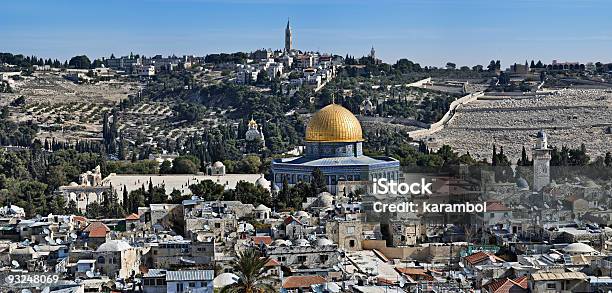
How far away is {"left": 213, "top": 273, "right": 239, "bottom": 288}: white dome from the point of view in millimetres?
16188

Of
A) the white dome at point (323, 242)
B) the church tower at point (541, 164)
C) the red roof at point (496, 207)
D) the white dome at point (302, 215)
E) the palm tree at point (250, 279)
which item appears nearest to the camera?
the palm tree at point (250, 279)

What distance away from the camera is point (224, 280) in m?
16.4

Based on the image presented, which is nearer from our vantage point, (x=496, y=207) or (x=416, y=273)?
(x=416, y=273)

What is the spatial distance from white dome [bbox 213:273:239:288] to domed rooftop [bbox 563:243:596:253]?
556 centimetres

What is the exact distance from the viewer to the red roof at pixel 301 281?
656 inches

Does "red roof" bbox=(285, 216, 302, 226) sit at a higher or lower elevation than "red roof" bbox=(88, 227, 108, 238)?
lower

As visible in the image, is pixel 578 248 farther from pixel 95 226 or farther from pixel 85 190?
pixel 85 190

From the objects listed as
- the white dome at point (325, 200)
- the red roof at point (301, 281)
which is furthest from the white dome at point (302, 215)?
the red roof at point (301, 281)


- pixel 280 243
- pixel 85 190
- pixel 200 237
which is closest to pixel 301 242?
pixel 280 243

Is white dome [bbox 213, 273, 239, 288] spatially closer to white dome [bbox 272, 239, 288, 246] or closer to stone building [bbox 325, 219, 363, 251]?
white dome [bbox 272, 239, 288, 246]

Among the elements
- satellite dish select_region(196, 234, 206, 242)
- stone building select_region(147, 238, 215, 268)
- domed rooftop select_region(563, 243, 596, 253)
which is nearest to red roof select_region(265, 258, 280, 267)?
stone building select_region(147, 238, 215, 268)

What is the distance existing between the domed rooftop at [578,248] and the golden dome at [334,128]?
47.1ft

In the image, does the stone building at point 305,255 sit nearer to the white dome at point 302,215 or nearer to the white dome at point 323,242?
the white dome at point 323,242

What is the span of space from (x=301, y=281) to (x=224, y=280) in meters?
1.24
